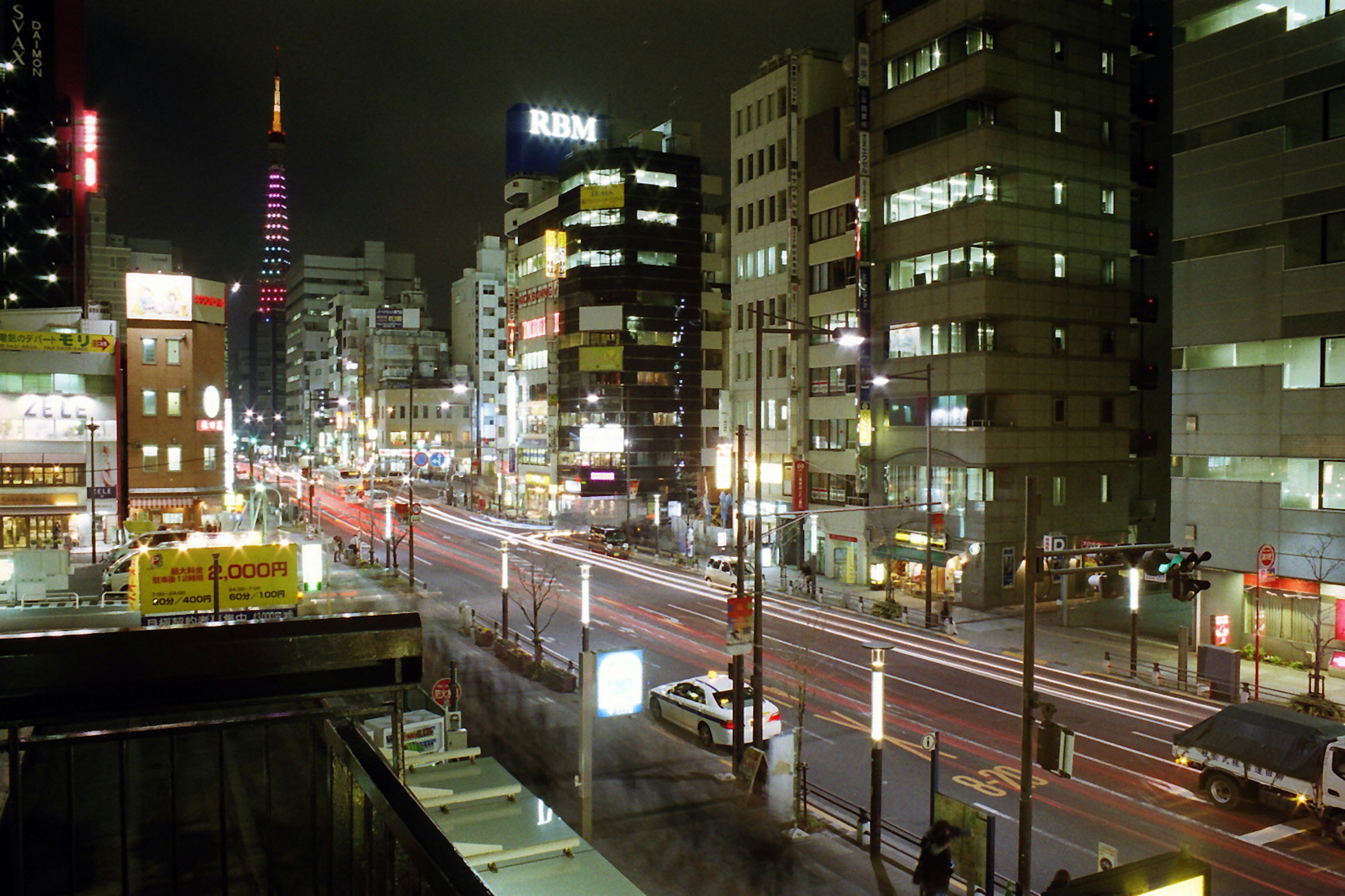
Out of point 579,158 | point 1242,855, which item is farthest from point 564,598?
point 579,158

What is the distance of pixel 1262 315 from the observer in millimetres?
32281

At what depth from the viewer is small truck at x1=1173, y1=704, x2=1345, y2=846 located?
18.2 metres

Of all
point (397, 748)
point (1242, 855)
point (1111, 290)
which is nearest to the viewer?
point (397, 748)

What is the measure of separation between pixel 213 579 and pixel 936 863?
18.2m

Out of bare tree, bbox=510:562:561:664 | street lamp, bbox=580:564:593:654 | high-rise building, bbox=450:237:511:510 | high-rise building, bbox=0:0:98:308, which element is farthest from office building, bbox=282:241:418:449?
street lamp, bbox=580:564:593:654

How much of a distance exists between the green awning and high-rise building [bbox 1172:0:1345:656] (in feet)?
37.9

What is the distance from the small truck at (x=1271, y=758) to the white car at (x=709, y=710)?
31.6 ft

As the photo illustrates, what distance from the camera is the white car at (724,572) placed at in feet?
153

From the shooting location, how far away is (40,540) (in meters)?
56.0

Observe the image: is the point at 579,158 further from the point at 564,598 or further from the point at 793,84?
the point at 564,598

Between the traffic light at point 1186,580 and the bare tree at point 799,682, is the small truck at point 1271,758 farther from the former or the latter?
the bare tree at point 799,682

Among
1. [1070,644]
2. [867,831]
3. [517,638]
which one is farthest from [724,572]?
[867,831]

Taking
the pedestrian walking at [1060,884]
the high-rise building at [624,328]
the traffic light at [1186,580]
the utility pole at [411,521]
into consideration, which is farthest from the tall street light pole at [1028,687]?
the high-rise building at [624,328]

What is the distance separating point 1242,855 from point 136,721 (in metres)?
19.0
